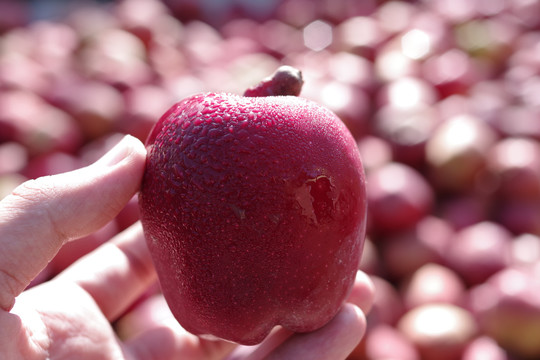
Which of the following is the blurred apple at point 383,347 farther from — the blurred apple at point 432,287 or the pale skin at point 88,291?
the pale skin at point 88,291

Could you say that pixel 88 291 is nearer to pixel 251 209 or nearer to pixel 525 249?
pixel 251 209

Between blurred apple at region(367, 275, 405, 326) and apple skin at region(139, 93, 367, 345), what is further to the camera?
blurred apple at region(367, 275, 405, 326)

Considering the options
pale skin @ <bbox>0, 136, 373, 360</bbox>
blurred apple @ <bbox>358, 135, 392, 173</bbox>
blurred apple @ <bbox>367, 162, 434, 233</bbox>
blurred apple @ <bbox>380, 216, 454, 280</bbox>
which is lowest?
blurred apple @ <bbox>380, 216, 454, 280</bbox>

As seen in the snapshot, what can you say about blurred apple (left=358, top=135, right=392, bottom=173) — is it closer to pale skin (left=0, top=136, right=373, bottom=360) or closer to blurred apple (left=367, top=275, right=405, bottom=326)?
blurred apple (left=367, top=275, right=405, bottom=326)

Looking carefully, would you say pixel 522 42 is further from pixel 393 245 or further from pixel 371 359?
pixel 371 359

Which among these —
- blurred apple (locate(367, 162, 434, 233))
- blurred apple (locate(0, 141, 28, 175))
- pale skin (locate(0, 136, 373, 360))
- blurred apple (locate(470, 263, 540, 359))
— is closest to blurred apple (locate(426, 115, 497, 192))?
blurred apple (locate(367, 162, 434, 233))

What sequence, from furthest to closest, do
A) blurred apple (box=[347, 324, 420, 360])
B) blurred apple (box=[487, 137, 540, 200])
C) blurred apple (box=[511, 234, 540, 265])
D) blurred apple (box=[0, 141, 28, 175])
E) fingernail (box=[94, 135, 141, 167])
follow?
blurred apple (box=[487, 137, 540, 200]) < blurred apple (box=[0, 141, 28, 175]) < blurred apple (box=[511, 234, 540, 265]) < blurred apple (box=[347, 324, 420, 360]) < fingernail (box=[94, 135, 141, 167])

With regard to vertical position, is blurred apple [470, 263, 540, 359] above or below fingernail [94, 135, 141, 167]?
below

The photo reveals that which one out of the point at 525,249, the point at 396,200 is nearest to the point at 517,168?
the point at 525,249
